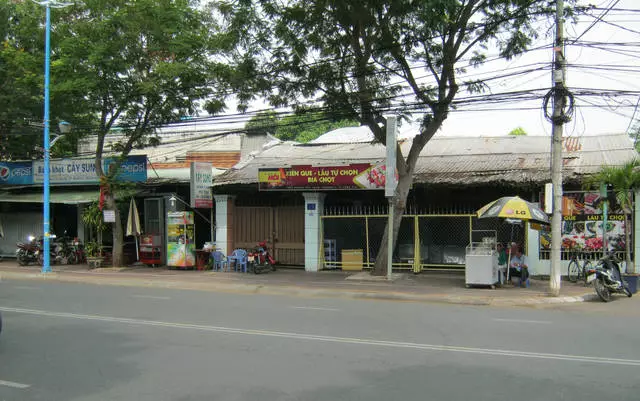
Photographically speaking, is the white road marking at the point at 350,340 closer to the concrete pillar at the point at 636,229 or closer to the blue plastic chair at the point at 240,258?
the blue plastic chair at the point at 240,258

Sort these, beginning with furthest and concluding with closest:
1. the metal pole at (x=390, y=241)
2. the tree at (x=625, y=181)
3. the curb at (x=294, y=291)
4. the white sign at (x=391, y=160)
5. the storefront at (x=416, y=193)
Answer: the storefront at (x=416, y=193), the metal pole at (x=390, y=241), the white sign at (x=391, y=160), the tree at (x=625, y=181), the curb at (x=294, y=291)

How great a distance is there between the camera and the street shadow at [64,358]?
5527mm

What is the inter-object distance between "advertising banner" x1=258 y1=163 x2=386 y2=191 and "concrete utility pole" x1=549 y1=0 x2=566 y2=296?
17.0 feet

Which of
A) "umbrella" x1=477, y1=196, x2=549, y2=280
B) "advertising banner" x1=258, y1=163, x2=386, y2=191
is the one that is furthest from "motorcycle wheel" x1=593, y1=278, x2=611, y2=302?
"advertising banner" x1=258, y1=163, x2=386, y2=191

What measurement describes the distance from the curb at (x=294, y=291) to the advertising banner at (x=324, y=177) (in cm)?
386

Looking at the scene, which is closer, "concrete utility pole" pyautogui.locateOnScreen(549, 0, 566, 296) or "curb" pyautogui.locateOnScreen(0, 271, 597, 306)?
"curb" pyautogui.locateOnScreen(0, 271, 597, 306)

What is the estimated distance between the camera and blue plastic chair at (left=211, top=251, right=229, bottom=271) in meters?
18.3

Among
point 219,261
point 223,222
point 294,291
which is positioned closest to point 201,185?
point 223,222

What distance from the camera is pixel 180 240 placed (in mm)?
18828

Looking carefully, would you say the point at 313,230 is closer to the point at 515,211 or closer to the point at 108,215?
the point at 515,211

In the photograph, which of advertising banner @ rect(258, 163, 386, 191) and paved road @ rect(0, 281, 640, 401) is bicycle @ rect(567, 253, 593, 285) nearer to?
paved road @ rect(0, 281, 640, 401)

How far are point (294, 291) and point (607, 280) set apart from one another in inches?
294

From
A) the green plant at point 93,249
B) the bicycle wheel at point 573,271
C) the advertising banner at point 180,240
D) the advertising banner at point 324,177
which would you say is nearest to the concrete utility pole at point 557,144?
the bicycle wheel at point 573,271

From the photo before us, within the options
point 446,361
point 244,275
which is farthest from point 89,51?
point 446,361
